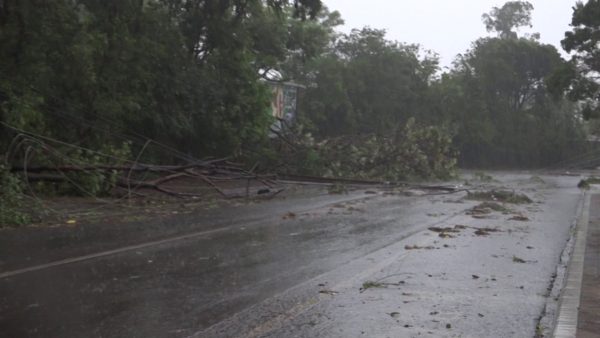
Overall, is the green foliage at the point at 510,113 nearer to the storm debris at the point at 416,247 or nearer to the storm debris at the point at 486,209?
the storm debris at the point at 486,209

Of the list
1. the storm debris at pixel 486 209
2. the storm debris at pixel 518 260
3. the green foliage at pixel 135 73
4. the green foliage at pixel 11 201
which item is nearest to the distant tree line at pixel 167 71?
the green foliage at pixel 135 73

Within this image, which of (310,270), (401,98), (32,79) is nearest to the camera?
(310,270)

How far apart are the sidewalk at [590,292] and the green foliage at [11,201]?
9.19m

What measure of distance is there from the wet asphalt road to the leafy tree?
3093 inches

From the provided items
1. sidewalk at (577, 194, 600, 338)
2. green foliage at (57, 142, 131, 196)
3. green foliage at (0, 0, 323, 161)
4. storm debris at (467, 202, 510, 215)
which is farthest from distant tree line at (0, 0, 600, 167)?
sidewalk at (577, 194, 600, 338)

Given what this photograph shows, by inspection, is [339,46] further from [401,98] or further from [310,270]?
[310,270]

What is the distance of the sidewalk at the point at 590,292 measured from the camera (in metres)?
5.89

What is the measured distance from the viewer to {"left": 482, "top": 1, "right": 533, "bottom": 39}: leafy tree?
8581cm

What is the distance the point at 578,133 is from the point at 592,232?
52.2m

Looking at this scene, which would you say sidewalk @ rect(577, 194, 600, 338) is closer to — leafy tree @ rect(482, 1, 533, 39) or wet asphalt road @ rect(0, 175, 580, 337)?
wet asphalt road @ rect(0, 175, 580, 337)

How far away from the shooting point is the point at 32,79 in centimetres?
1702

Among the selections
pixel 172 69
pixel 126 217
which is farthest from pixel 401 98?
pixel 126 217

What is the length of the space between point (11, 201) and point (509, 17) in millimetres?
83630

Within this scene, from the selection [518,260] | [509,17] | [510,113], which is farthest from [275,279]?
[509,17]
